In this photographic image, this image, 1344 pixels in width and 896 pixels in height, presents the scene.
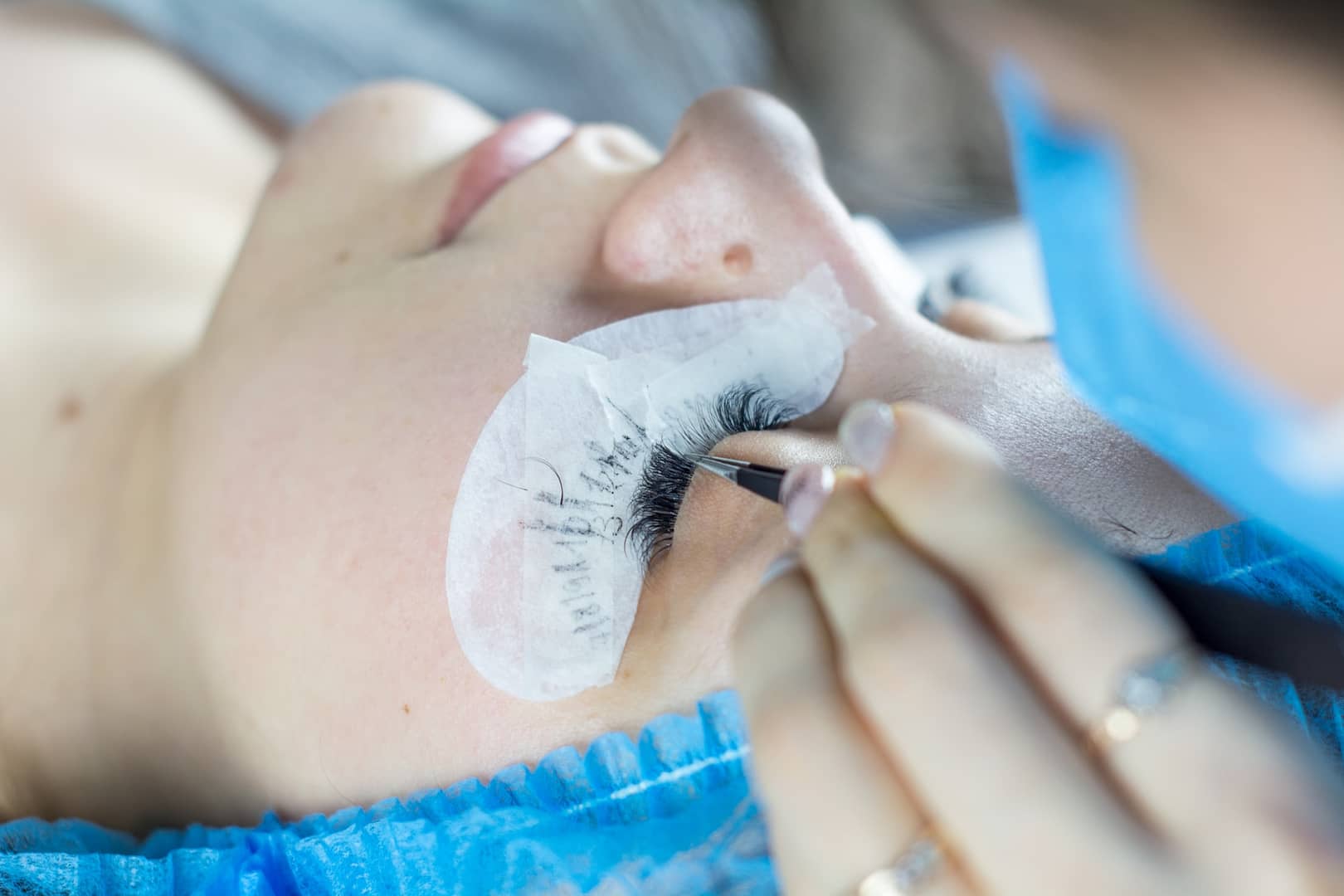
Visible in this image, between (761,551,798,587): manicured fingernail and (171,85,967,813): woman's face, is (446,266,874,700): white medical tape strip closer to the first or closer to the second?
(171,85,967,813): woman's face

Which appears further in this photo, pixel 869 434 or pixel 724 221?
pixel 724 221

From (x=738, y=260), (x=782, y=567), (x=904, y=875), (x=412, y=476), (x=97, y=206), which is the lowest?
(x=904, y=875)

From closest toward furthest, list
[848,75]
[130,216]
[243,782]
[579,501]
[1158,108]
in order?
1. [1158,108]
2. [579,501]
3. [243,782]
4. [130,216]
5. [848,75]

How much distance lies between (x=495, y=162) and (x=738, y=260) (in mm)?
288

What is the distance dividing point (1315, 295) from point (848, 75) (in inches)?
60.2

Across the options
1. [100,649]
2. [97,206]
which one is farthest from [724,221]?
[97,206]

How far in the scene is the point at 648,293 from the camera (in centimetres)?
70

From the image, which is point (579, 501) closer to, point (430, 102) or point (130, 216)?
point (430, 102)

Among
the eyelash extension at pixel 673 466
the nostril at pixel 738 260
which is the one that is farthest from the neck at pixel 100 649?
the nostril at pixel 738 260

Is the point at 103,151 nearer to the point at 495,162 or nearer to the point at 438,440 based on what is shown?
the point at 495,162

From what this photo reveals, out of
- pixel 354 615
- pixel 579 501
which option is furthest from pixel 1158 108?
pixel 354 615

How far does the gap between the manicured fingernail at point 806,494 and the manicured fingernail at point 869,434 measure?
2cm

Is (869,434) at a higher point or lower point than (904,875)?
higher

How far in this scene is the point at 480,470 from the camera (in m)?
0.62
